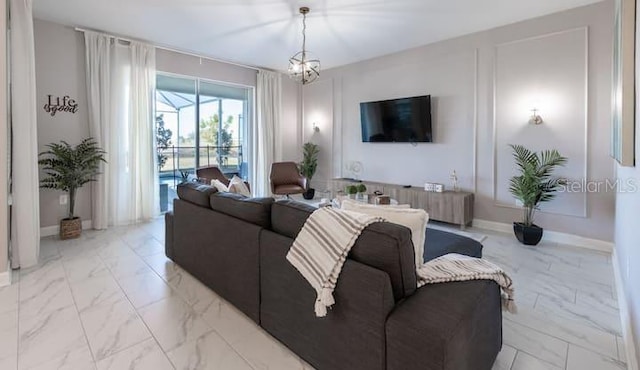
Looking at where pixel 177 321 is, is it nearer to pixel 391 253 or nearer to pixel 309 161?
pixel 391 253

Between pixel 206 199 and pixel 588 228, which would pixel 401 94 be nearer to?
pixel 588 228

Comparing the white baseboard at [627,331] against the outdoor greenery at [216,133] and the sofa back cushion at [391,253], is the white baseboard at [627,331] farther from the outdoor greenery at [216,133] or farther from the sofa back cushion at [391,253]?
the outdoor greenery at [216,133]

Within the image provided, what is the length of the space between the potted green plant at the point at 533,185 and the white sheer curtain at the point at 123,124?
5067 mm

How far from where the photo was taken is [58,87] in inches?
162

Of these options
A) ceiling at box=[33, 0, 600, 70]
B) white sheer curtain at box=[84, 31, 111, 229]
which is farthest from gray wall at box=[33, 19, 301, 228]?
ceiling at box=[33, 0, 600, 70]

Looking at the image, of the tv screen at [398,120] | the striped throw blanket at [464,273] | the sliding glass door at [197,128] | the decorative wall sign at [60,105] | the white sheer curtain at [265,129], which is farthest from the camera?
the white sheer curtain at [265,129]

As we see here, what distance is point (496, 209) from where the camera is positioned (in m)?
4.36

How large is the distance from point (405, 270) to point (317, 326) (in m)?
0.56

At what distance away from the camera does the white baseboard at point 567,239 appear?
358 centimetres

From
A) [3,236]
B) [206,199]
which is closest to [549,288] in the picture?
[206,199]

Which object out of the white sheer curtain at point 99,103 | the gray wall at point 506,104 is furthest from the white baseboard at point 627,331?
the white sheer curtain at point 99,103

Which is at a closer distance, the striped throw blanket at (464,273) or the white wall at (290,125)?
the striped throw blanket at (464,273)

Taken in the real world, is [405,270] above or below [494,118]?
below

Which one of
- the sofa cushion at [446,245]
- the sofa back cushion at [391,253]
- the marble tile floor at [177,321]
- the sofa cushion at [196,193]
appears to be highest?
the sofa cushion at [196,193]
